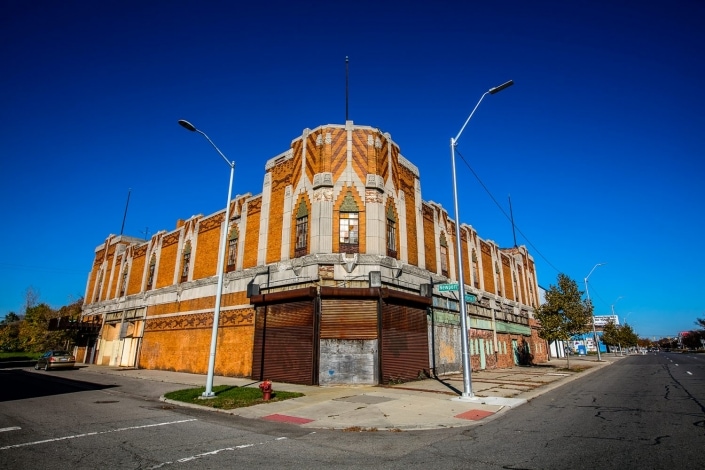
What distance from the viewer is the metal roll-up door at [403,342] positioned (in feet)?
60.0

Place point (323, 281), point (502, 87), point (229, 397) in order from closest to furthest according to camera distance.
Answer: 1. point (229, 397)
2. point (502, 87)
3. point (323, 281)

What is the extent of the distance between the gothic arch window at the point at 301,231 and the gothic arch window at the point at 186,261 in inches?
484

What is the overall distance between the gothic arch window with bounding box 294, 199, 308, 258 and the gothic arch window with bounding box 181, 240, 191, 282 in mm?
→ 12289

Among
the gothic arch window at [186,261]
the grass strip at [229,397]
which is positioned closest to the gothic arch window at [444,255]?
the grass strip at [229,397]

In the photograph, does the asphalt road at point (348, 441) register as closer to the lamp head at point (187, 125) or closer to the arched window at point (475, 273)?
the lamp head at point (187, 125)

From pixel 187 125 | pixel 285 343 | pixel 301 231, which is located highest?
pixel 187 125

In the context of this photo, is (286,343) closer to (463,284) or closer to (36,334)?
(463,284)

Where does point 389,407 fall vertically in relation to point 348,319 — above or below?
below

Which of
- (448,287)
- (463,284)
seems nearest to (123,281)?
(448,287)

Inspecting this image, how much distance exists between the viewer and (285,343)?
19.4 m

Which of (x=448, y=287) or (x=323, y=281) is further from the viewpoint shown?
(x=323, y=281)

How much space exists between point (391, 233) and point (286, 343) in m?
8.24

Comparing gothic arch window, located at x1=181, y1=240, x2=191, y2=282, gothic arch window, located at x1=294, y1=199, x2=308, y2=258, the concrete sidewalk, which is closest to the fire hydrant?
the concrete sidewalk

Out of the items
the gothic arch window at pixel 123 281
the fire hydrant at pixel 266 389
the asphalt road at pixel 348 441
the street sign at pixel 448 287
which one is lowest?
the asphalt road at pixel 348 441
